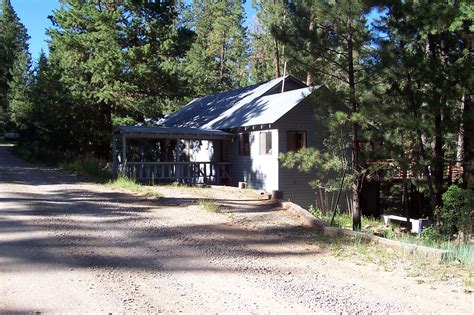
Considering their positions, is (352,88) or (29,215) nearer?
(29,215)

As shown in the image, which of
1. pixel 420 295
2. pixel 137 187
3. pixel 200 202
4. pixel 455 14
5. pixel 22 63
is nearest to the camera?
pixel 420 295

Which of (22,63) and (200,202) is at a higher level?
(22,63)

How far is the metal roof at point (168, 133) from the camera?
18.8 m

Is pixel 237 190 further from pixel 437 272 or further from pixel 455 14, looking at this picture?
pixel 437 272

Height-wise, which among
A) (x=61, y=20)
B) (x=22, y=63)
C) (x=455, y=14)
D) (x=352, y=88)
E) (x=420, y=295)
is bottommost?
(x=420, y=295)

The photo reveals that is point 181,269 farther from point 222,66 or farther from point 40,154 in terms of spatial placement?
point 222,66

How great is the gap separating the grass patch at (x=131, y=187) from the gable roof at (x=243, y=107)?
598 cm

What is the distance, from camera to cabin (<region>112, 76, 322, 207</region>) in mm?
18734

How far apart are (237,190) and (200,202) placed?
12.1 feet

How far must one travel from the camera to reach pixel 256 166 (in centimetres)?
1988

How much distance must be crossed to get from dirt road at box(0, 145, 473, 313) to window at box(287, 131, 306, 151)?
8.67 metres

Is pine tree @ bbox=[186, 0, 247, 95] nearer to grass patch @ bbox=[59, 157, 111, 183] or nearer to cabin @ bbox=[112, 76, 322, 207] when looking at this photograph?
cabin @ bbox=[112, 76, 322, 207]

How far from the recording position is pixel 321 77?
12594 millimetres

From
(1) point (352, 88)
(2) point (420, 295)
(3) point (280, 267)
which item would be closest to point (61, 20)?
(1) point (352, 88)
